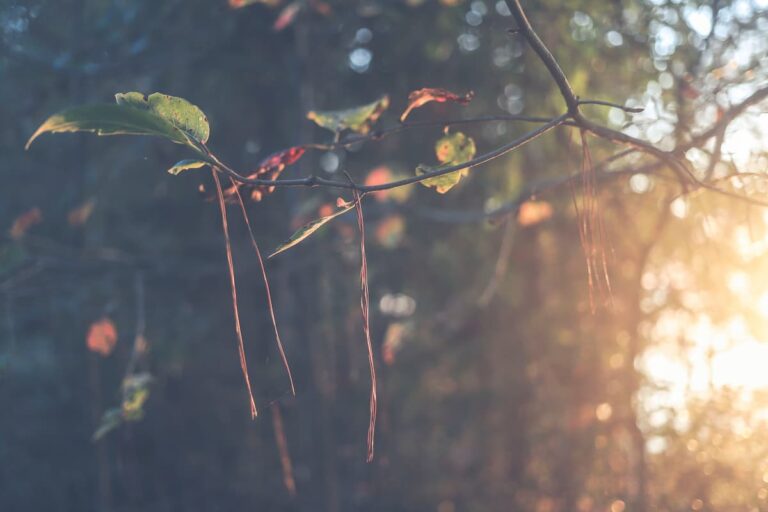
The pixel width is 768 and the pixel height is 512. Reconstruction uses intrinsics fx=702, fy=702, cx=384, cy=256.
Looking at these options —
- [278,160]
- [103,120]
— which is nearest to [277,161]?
[278,160]

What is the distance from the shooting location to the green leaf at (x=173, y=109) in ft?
4.00

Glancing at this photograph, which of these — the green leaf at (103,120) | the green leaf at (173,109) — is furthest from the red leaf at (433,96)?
the green leaf at (103,120)

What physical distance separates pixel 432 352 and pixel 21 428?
3.15 m

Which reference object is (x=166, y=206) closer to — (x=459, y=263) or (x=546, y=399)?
(x=459, y=263)

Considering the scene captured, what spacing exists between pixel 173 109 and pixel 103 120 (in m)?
0.16

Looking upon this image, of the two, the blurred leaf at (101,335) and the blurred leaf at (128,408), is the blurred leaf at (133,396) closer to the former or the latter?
the blurred leaf at (128,408)

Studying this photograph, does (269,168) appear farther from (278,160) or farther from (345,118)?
(345,118)

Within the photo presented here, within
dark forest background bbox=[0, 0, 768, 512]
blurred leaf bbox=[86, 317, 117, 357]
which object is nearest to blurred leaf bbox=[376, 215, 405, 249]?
dark forest background bbox=[0, 0, 768, 512]

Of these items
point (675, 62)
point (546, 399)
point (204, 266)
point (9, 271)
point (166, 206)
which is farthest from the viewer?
point (166, 206)

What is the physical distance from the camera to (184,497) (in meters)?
5.23

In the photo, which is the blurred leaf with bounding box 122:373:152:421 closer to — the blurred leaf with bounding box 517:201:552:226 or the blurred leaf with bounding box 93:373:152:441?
the blurred leaf with bounding box 93:373:152:441

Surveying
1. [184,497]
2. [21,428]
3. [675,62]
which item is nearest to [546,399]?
[675,62]

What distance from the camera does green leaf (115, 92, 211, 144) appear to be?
122cm

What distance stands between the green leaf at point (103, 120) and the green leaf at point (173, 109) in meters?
0.08
